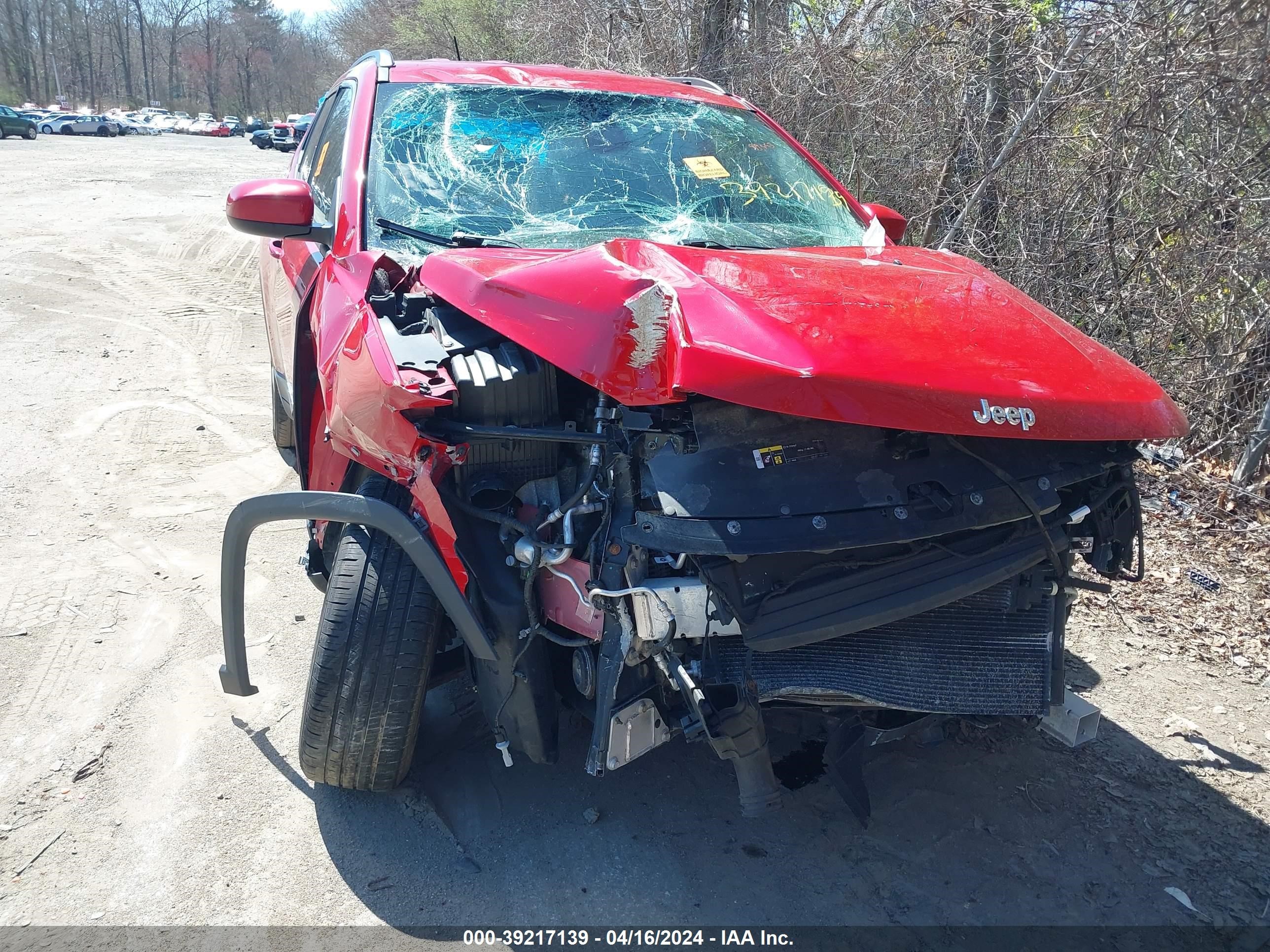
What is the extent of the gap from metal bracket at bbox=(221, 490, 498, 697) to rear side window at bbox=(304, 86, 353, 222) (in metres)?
1.23

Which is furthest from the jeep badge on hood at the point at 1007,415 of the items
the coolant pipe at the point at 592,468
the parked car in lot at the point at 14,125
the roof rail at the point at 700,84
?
the parked car in lot at the point at 14,125

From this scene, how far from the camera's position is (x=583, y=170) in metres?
3.35

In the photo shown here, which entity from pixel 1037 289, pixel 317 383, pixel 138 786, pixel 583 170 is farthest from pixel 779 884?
pixel 1037 289

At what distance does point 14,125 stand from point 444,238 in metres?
38.4

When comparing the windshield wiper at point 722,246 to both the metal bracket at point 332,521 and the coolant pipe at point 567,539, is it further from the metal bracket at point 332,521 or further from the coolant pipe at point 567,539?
the metal bracket at point 332,521

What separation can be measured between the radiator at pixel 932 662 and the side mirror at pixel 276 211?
1.97 meters

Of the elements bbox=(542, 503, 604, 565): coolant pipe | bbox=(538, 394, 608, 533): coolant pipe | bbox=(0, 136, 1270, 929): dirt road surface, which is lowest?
bbox=(0, 136, 1270, 929): dirt road surface

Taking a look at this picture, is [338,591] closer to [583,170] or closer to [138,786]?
[138,786]

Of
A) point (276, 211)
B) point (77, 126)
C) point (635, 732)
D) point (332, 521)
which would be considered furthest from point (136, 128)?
point (635, 732)

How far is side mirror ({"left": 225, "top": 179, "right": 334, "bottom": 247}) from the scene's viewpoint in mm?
2996

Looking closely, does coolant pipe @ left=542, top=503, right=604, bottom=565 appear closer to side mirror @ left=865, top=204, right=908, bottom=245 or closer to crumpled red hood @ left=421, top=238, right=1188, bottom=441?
crumpled red hood @ left=421, top=238, right=1188, bottom=441

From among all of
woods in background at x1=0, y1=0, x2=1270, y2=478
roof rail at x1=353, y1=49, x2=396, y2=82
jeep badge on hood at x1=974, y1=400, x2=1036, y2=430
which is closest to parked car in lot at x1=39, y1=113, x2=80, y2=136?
woods in background at x1=0, y1=0, x2=1270, y2=478

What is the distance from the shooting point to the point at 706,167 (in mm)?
3568

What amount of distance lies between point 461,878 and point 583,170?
7.80 ft
